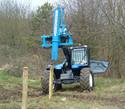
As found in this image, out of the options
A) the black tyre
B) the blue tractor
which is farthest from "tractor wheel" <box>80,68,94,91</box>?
the black tyre

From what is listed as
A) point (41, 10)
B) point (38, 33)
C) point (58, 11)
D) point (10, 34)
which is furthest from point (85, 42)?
point (41, 10)

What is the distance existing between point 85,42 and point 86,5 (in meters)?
3.06

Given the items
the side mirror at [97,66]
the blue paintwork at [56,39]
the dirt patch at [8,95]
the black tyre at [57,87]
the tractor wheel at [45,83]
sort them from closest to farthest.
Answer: the dirt patch at [8,95] → the blue paintwork at [56,39] → the tractor wheel at [45,83] → the black tyre at [57,87] → the side mirror at [97,66]

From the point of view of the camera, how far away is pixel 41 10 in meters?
48.8

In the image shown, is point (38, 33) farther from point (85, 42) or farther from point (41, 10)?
point (41, 10)

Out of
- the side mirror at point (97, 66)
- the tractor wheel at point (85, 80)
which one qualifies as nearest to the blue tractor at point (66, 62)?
the tractor wheel at point (85, 80)

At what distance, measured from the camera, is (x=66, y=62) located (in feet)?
57.5

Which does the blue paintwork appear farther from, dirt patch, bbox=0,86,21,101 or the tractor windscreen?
dirt patch, bbox=0,86,21,101

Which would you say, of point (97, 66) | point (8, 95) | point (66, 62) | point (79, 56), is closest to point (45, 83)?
point (8, 95)

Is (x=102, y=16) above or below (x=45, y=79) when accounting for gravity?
above

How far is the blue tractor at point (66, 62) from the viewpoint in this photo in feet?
51.8

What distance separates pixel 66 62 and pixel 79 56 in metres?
0.70

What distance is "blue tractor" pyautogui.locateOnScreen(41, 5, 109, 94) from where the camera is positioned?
1580 cm

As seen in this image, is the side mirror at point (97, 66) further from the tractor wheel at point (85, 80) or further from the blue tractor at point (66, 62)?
the tractor wheel at point (85, 80)
